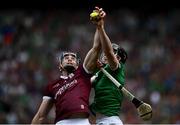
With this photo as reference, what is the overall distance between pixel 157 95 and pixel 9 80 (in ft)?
13.9

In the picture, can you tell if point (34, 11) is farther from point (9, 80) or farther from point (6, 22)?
point (9, 80)

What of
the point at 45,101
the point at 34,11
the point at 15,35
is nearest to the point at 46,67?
the point at 15,35

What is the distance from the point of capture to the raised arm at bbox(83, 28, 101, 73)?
8438mm

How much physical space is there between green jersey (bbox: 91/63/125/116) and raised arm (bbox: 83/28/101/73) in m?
0.32

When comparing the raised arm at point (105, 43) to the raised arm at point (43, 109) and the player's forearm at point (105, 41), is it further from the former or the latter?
the raised arm at point (43, 109)

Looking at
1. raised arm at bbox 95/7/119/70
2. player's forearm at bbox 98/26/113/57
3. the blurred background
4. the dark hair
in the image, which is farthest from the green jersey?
the blurred background

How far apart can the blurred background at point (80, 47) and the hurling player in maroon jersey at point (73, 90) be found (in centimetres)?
828

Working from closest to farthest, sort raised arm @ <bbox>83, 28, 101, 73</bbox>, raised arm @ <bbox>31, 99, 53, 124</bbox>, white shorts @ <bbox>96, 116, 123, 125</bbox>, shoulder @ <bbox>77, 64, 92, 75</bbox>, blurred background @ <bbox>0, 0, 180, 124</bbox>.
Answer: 1. raised arm @ <bbox>83, 28, 101, 73</bbox>
2. shoulder @ <bbox>77, 64, 92, 75</bbox>
3. white shorts @ <bbox>96, 116, 123, 125</bbox>
4. raised arm @ <bbox>31, 99, 53, 124</bbox>
5. blurred background @ <bbox>0, 0, 180, 124</bbox>

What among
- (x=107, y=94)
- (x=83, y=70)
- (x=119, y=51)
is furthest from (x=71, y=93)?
(x=119, y=51)

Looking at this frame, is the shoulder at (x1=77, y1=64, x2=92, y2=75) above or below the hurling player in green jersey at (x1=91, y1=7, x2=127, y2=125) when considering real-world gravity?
above

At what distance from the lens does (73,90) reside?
8.55m

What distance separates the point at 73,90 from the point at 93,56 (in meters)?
0.48

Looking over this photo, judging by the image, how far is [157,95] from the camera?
60.4 ft

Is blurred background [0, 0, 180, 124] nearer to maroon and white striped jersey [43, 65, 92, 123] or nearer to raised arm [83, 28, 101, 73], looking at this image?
maroon and white striped jersey [43, 65, 92, 123]
